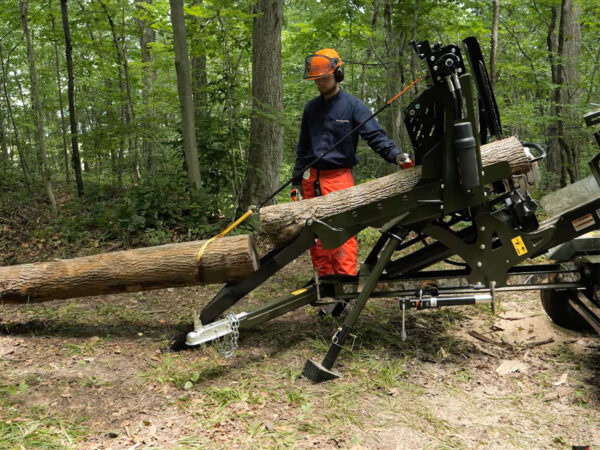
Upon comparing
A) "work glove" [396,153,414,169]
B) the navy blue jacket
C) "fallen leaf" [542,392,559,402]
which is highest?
the navy blue jacket

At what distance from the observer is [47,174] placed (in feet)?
27.0

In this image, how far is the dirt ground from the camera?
2.62 meters

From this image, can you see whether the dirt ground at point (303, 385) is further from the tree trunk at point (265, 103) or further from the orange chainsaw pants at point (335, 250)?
the tree trunk at point (265, 103)

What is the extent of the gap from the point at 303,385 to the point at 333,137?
232 cm

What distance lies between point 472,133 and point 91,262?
134 inches

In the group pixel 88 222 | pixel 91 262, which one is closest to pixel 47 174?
pixel 88 222

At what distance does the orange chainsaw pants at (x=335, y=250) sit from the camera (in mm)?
4320

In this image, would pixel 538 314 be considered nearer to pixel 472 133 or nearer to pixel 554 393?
pixel 554 393

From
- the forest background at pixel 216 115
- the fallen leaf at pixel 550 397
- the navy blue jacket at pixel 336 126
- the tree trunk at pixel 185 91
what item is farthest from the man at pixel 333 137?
the tree trunk at pixel 185 91

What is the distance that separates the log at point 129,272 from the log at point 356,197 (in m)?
0.37

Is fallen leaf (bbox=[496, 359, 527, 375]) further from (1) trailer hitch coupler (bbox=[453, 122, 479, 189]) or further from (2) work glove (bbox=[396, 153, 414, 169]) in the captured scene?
(2) work glove (bbox=[396, 153, 414, 169])

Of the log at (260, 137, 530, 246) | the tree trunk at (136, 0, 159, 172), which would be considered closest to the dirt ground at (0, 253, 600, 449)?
the log at (260, 137, 530, 246)

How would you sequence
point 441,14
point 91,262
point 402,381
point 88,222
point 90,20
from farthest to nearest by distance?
point 90,20 < point 441,14 < point 88,222 < point 91,262 < point 402,381

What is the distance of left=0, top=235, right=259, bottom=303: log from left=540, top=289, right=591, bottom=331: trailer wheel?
2598 mm
